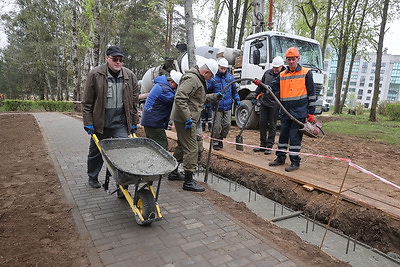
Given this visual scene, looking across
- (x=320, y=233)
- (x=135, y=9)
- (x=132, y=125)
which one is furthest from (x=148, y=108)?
(x=135, y=9)

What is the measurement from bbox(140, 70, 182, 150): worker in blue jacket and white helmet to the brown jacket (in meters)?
0.53

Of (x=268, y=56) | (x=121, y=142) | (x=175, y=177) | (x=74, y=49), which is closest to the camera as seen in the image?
(x=121, y=142)

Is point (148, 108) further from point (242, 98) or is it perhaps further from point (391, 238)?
point (242, 98)

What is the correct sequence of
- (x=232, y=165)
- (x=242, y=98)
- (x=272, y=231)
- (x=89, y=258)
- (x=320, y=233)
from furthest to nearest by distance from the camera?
(x=242, y=98) < (x=232, y=165) < (x=320, y=233) < (x=272, y=231) < (x=89, y=258)

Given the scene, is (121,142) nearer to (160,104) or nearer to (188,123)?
(188,123)

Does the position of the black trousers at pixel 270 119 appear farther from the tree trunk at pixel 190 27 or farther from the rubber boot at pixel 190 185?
the rubber boot at pixel 190 185

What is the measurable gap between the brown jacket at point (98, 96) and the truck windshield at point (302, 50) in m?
5.74

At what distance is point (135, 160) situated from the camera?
2977mm

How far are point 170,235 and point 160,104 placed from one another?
2194mm

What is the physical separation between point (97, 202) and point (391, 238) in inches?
137

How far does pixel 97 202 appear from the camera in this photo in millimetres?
3459

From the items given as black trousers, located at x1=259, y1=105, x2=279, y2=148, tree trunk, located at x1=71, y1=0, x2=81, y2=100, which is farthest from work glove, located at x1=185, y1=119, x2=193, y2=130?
tree trunk, located at x1=71, y1=0, x2=81, y2=100

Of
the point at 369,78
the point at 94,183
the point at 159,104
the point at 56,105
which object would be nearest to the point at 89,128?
the point at 94,183

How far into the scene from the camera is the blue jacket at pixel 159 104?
4189 millimetres
